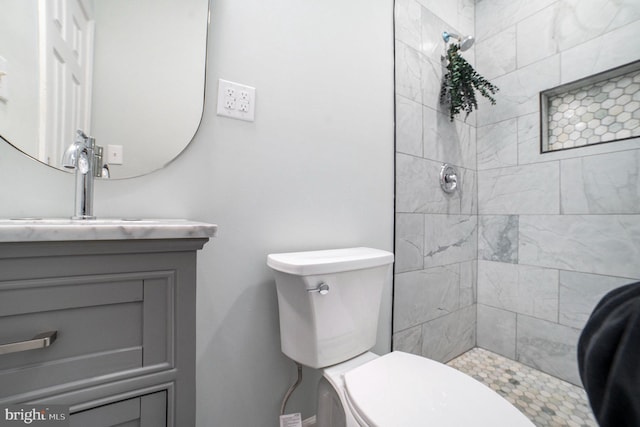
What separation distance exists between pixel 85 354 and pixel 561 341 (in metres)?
2.04

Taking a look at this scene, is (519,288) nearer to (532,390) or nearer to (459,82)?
(532,390)

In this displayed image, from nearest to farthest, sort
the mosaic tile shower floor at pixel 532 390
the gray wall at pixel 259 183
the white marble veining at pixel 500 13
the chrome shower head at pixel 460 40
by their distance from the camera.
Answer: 1. the gray wall at pixel 259 183
2. the mosaic tile shower floor at pixel 532 390
3. the chrome shower head at pixel 460 40
4. the white marble veining at pixel 500 13

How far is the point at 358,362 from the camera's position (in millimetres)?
922

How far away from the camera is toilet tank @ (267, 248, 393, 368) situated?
0.81 meters

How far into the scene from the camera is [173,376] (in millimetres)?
497

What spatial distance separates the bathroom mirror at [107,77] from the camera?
67cm

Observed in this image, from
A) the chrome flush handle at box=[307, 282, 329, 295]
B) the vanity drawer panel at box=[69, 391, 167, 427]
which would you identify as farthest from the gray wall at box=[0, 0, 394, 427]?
the vanity drawer panel at box=[69, 391, 167, 427]

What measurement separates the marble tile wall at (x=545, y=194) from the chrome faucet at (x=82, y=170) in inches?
80.9

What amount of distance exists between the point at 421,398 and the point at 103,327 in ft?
2.39

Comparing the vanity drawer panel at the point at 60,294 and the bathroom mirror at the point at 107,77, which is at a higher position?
the bathroom mirror at the point at 107,77

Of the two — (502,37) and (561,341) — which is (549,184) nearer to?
(561,341)

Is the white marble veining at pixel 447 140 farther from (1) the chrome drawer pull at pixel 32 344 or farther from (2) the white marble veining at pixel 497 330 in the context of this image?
(1) the chrome drawer pull at pixel 32 344

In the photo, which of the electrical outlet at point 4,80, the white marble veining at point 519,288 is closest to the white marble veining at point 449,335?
the white marble veining at point 519,288

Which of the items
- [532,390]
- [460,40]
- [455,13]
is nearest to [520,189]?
[460,40]
